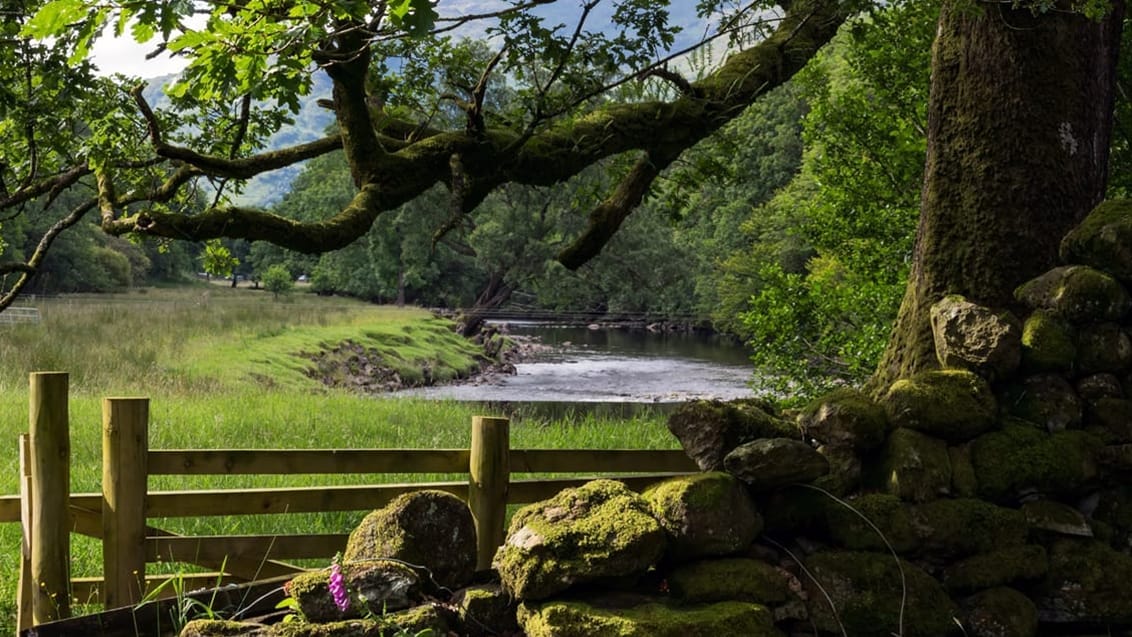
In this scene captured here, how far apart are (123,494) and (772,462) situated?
3430 mm

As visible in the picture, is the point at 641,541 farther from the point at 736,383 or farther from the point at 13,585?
the point at 736,383

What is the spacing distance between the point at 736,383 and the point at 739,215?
2582 cm

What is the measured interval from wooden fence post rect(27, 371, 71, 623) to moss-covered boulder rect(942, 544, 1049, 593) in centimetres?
Answer: 444

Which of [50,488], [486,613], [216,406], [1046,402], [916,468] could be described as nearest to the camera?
[486,613]

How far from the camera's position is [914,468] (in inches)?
166

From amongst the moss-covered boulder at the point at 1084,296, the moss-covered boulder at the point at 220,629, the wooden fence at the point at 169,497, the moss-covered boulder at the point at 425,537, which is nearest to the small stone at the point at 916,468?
the moss-covered boulder at the point at 1084,296

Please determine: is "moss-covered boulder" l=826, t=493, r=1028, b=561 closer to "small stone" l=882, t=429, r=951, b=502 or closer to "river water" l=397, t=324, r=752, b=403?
"small stone" l=882, t=429, r=951, b=502

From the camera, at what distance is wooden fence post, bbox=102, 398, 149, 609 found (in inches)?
188

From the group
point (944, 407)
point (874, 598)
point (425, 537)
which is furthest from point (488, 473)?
point (944, 407)

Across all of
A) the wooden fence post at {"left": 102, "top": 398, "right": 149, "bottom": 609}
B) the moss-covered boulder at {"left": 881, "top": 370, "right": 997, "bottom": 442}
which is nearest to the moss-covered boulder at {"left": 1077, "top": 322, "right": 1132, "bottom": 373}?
the moss-covered boulder at {"left": 881, "top": 370, "right": 997, "bottom": 442}

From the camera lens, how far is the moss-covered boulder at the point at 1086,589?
13.5ft

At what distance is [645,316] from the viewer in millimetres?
58875

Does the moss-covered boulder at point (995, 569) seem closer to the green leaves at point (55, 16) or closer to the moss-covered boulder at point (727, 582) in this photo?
the moss-covered boulder at point (727, 582)

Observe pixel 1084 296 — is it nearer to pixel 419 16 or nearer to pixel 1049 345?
pixel 1049 345
